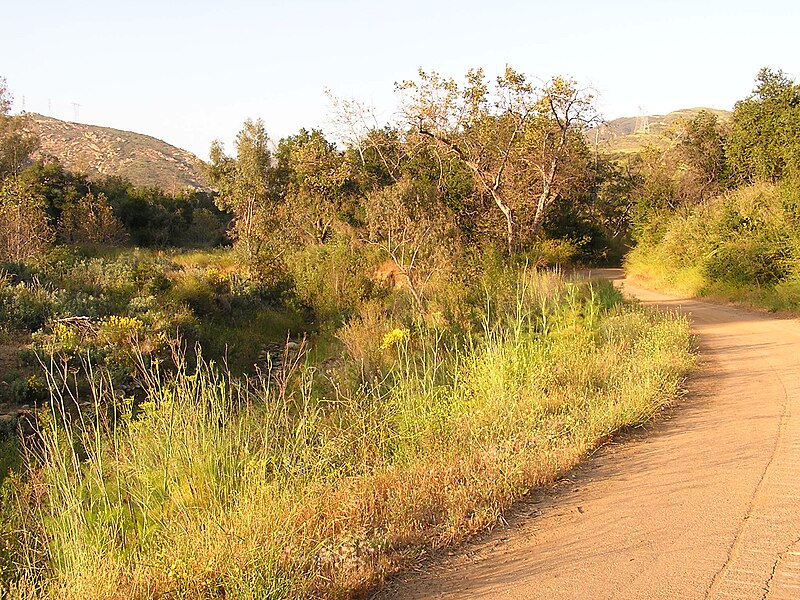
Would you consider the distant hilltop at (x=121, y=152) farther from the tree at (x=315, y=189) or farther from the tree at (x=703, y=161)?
the tree at (x=703, y=161)

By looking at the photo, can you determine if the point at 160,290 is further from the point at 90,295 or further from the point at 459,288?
the point at 459,288

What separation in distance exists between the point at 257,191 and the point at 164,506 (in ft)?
87.0

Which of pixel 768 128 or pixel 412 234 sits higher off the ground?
pixel 768 128

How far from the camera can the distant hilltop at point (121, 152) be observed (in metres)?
81.4

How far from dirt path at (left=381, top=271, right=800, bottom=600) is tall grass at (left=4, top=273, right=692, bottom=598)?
0.26 m

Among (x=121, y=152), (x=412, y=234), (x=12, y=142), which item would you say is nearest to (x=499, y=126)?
(x=412, y=234)

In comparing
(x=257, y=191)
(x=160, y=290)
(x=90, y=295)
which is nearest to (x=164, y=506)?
(x=90, y=295)

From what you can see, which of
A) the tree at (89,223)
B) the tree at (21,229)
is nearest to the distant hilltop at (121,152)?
the tree at (89,223)

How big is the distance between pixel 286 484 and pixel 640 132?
470 feet

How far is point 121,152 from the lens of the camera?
91.9 meters

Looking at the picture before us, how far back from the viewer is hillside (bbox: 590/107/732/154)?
3728 cm

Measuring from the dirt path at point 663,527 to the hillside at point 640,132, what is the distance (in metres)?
17.4

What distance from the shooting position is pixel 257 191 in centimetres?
3031

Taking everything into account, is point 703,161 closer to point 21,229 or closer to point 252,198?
point 252,198
